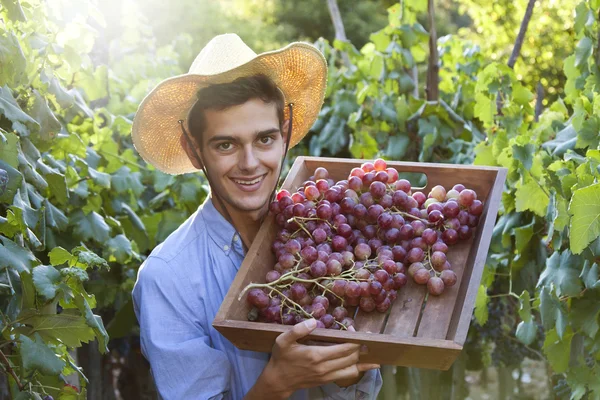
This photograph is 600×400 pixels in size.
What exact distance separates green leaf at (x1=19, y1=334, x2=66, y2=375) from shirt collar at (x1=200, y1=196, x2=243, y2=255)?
0.56 meters

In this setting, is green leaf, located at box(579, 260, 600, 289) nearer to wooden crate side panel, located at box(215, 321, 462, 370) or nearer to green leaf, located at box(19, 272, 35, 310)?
wooden crate side panel, located at box(215, 321, 462, 370)

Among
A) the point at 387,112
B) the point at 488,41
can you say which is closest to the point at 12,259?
the point at 387,112

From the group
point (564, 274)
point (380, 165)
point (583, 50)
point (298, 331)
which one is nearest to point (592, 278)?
point (564, 274)

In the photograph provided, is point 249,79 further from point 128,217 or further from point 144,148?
point 128,217

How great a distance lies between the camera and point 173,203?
4203mm

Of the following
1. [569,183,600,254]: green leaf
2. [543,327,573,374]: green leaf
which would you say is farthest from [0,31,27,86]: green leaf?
[543,327,573,374]: green leaf

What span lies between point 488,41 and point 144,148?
7834mm

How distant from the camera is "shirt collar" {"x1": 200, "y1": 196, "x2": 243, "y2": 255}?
2.29 meters

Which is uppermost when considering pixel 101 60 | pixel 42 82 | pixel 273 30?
pixel 42 82

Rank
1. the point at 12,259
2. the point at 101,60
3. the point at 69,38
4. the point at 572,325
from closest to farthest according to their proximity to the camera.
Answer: the point at 12,259 → the point at 572,325 → the point at 69,38 → the point at 101,60

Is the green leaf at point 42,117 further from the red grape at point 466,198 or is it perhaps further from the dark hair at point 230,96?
the red grape at point 466,198

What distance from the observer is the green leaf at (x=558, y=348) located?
2.80 m

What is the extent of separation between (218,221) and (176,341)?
0.37m

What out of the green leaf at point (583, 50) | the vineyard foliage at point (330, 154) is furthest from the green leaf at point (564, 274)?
the green leaf at point (583, 50)
